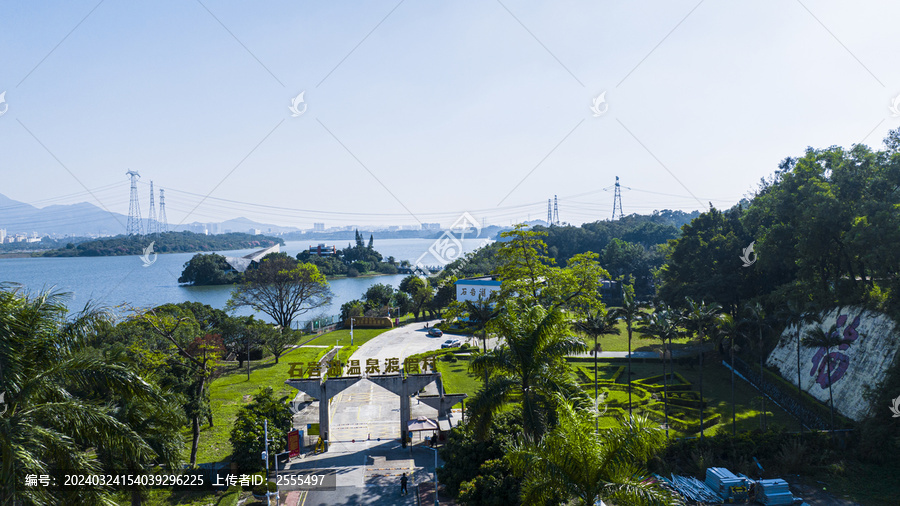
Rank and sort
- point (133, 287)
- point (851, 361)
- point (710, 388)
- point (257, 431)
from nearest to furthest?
1. point (257, 431)
2. point (851, 361)
3. point (710, 388)
4. point (133, 287)

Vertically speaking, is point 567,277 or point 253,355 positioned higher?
point 567,277

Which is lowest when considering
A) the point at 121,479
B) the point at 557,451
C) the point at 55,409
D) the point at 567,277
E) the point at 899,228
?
the point at 121,479

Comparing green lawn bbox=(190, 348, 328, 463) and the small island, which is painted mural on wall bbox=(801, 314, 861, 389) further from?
the small island

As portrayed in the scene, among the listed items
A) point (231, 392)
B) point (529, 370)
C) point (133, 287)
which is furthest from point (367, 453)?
point (133, 287)

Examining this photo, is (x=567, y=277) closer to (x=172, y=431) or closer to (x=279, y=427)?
(x=279, y=427)

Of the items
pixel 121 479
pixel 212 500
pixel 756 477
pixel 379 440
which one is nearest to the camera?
pixel 121 479

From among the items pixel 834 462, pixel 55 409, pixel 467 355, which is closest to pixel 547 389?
pixel 55 409

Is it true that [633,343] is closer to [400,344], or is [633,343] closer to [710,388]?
[710,388]
